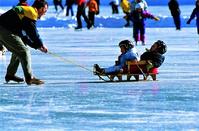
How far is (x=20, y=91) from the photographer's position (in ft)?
36.9

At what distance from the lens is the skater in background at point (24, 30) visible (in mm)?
A: 11391

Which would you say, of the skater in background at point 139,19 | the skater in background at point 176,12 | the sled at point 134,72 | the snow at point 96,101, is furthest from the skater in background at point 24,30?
the skater in background at point 176,12

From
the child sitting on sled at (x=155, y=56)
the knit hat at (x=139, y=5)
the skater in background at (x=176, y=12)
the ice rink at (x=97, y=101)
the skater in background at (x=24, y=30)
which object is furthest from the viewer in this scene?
the skater in background at (x=176, y=12)

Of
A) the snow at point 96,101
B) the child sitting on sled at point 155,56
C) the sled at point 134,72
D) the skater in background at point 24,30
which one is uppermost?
the skater in background at point 24,30

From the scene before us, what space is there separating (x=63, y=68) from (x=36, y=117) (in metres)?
6.73

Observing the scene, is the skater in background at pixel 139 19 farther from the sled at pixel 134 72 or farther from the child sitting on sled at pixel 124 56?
the child sitting on sled at pixel 124 56

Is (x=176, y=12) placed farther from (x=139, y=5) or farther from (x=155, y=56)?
(x=155, y=56)

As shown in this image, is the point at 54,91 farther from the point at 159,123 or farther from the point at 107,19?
the point at 107,19

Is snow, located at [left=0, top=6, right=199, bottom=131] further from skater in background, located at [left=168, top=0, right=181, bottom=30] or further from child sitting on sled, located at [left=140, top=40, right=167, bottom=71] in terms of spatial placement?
skater in background, located at [left=168, top=0, right=181, bottom=30]

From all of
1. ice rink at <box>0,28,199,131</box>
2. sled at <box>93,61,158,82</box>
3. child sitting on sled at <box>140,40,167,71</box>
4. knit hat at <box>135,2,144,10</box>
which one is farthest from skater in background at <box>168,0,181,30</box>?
child sitting on sled at <box>140,40,167,71</box>

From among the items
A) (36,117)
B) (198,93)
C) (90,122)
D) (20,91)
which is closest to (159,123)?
(90,122)

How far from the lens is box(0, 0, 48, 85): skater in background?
1139 cm

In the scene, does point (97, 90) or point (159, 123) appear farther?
point (97, 90)

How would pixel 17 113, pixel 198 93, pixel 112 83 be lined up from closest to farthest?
pixel 17 113
pixel 198 93
pixel 112 83
